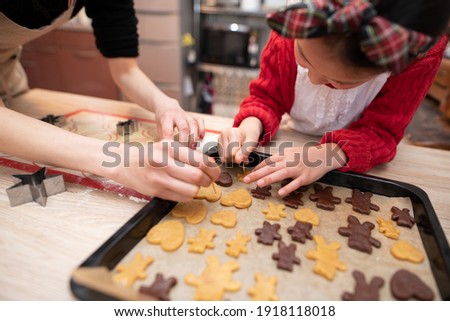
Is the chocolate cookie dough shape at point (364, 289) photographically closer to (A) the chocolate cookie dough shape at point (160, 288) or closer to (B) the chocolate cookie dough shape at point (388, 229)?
(B) the chocolate cookie dough shape at point (388, 229)

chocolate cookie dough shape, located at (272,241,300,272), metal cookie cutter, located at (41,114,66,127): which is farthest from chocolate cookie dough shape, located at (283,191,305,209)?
metal cookie cutter, located at (41,114,66,127)

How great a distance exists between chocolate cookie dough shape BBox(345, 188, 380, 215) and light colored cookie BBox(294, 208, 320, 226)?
10 centimetres

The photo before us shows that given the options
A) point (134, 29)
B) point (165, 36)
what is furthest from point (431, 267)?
point (165, 36)

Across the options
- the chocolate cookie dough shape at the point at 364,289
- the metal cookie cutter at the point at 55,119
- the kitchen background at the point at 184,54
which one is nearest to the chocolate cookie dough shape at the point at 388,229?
the chocolate cookie dough shape at the point at 364,289

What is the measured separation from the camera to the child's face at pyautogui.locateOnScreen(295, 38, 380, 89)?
53cm

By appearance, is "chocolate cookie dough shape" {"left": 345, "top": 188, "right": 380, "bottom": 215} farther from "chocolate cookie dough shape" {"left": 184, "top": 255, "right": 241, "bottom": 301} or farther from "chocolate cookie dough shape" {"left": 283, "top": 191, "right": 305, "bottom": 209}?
"chocolate cookie dough shape" {"left": 184, "top": 255, "right": 241, "bottom": 301}

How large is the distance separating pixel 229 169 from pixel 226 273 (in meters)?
0.34

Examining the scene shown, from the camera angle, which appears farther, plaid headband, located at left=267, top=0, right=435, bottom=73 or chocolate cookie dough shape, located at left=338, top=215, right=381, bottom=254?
chocolate cookie dough shape, located at left=338, top=215, right=381, bottom=254

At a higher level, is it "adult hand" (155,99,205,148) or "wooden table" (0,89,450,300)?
"adult hand" (155,99,205,148)

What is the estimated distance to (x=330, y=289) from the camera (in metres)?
0.52

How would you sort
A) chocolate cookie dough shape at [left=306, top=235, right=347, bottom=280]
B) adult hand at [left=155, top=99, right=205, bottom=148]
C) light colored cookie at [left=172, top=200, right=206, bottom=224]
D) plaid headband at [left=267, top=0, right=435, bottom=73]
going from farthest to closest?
adult hand at [left=155, top=99, right=205, bottom=148] → light colored cookie at [left=172, top=200, right=206, bottom=224] → chocolate cookie dough shape at [left=306, top=235, right=347, bottom=280] → plaid headband at [left=267, top=0, right=435, bottom=73]

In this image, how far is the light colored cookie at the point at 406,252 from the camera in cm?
57

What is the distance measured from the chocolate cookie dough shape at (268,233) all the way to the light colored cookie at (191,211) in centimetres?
12

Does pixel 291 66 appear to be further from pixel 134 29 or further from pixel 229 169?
pixel 134 29
